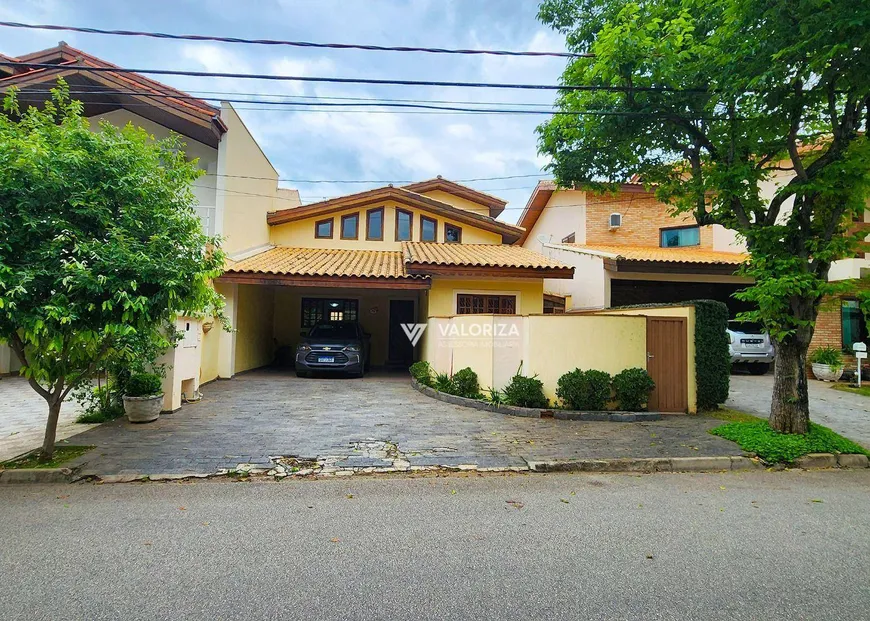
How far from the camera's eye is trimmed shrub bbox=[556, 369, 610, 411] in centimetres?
742

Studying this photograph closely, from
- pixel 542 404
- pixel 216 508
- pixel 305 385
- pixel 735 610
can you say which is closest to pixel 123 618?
pixel 216 508

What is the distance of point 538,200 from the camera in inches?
775

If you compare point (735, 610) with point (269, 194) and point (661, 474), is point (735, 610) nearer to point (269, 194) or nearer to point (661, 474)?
point (661, 474)

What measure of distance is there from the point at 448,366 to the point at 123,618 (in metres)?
7.45

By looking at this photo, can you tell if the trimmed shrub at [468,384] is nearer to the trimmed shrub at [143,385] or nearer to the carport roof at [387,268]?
the carport roof at [387,268]

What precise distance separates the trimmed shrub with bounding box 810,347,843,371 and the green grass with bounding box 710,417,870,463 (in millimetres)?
8793

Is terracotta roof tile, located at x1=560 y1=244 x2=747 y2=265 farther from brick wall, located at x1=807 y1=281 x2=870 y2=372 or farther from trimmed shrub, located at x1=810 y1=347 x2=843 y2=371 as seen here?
trimmed shrub, located at x1=810 y1=347 x2=843 y2=371

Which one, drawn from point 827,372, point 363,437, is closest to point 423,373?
point 363,437

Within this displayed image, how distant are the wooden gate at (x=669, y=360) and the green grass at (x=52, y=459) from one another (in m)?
8.68

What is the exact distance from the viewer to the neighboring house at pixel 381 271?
Result: 1130 centimetres

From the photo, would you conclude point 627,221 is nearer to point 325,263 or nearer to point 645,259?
point 645,259

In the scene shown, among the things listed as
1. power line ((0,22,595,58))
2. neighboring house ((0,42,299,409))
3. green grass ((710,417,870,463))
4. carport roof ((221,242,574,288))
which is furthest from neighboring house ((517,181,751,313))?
neighboring house ((0,42,299,409))

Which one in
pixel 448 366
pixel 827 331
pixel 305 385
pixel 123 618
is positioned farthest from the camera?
pixel 827 331

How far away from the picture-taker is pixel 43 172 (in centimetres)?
447
